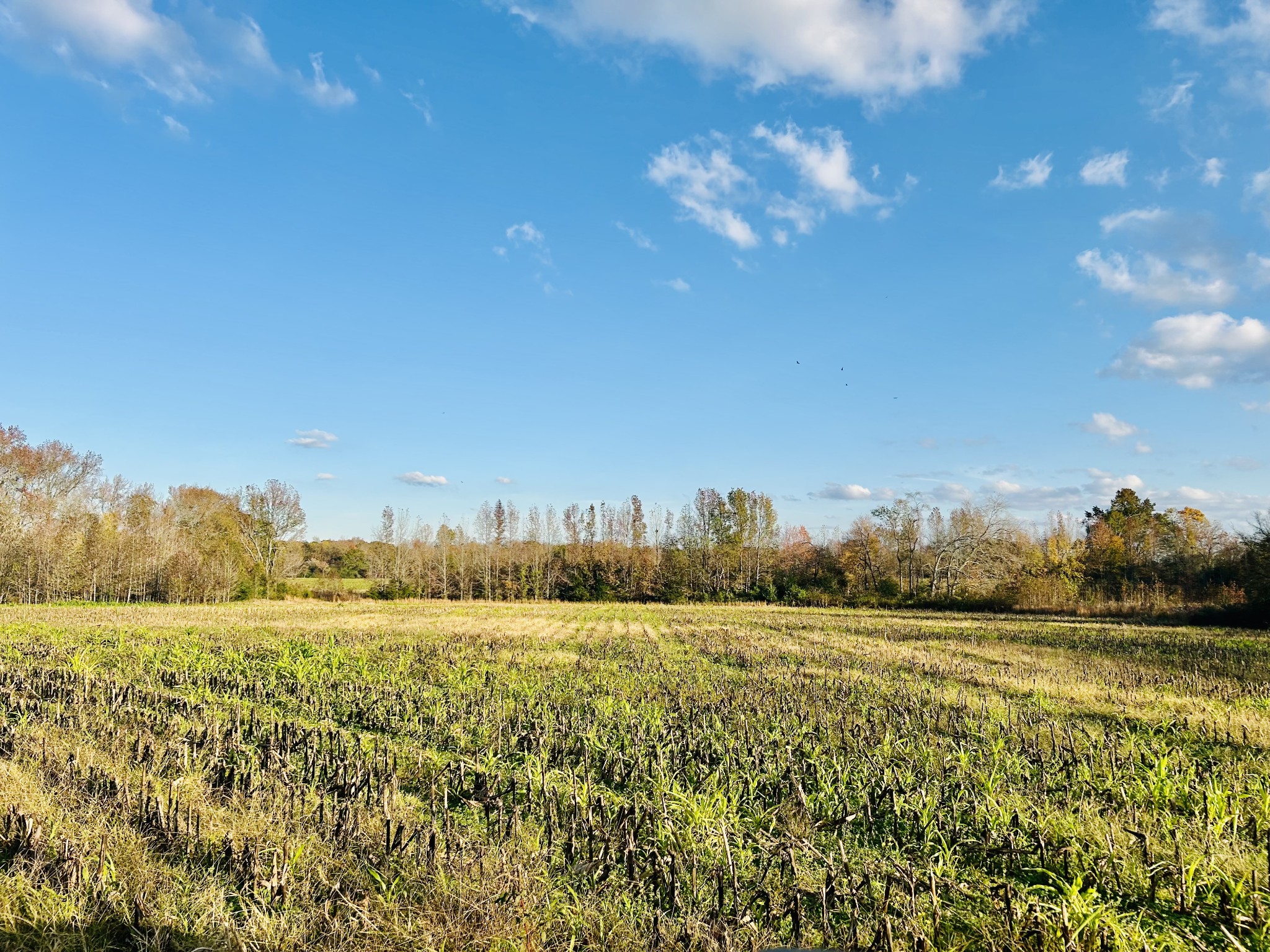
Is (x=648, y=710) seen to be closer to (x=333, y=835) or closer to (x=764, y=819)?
(x=764, y=819)

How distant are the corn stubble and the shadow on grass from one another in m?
0.02

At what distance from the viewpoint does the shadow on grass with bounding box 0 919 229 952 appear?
131 inches

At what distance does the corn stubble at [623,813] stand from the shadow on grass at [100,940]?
18mm

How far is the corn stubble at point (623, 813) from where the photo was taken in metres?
3.55

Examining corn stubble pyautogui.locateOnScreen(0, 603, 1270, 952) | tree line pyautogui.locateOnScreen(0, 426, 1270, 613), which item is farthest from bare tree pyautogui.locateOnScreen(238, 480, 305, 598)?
corn stubble pyautogui.locateOnScreen(0, 603, 1270, 952)

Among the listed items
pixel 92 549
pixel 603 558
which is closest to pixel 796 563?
pixel 603 558

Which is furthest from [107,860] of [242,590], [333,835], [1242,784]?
[242,590]

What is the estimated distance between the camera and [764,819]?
516 cm

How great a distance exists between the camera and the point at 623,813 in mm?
4762

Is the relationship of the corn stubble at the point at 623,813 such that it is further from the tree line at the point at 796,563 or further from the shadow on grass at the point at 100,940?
the tree line at the point at 796,563

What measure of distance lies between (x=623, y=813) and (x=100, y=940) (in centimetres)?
302

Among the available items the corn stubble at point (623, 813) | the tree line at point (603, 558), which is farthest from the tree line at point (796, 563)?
the corn stubble at point (623, 813)

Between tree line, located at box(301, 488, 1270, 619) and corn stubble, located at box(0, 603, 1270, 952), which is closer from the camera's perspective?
corn stubble, located at box(0, 603, 1270, 952)

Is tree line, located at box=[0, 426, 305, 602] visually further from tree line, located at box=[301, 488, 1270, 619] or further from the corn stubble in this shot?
the corn stubble
